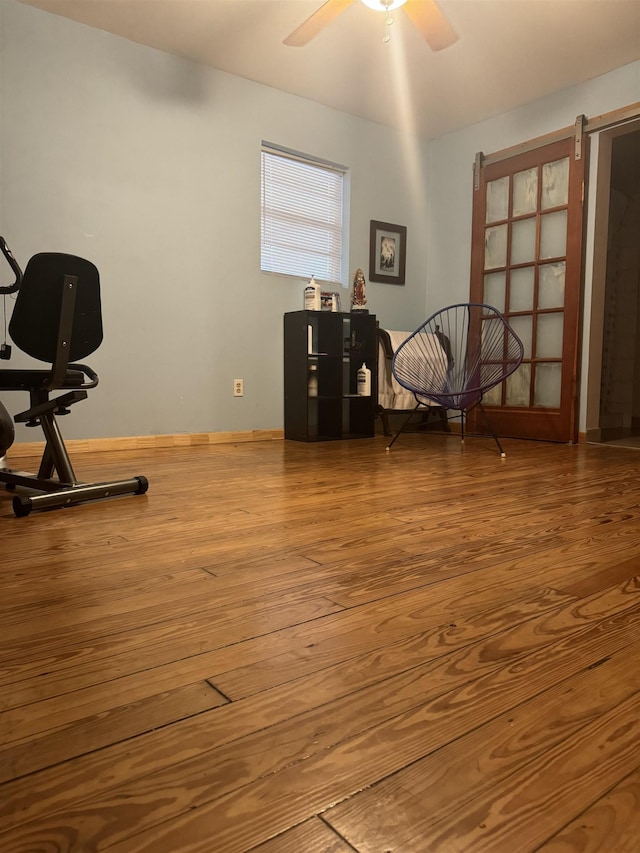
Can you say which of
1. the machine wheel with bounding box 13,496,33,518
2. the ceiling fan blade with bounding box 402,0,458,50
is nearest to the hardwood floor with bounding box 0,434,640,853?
the machine wheel with bounding box 13,496,33,518

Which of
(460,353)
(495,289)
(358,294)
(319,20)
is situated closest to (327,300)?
(358,294)

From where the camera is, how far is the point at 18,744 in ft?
2.11

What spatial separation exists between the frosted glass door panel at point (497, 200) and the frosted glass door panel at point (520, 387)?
111 centimetres

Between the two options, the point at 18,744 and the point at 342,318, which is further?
the point at 342,318

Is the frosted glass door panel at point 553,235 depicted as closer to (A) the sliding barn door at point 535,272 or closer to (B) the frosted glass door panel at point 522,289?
(A) the sliding barn door at point 535,272

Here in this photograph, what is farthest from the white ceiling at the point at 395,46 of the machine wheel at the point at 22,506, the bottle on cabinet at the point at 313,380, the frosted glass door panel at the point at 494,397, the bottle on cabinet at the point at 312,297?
the machine wheel at the point at 22,506

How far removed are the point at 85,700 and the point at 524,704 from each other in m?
0.54

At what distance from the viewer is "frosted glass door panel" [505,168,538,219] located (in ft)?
13.3

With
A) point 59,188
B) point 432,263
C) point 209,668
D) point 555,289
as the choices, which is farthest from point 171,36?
point 209,668

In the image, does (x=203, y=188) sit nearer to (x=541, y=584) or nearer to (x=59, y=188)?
(x=59, y=188)

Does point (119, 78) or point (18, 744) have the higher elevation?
point (119, 78)

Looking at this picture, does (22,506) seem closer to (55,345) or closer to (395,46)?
(55,345)

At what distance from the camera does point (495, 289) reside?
4.36m

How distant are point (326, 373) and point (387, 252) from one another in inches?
48.4
